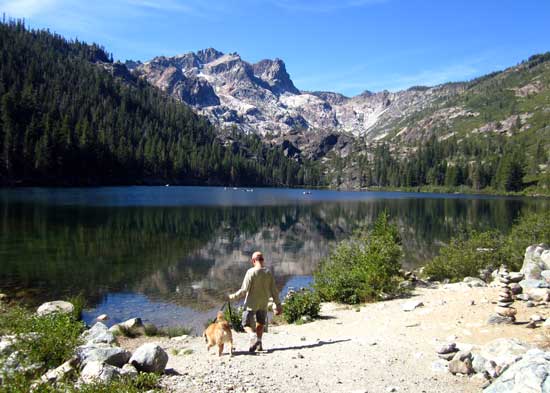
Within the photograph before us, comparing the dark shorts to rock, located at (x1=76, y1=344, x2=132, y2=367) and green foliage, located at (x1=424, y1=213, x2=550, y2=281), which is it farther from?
green foliage, located at (x1=424, y1=213, x2=550, y2=281)

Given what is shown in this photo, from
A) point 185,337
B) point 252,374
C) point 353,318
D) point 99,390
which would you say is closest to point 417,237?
point 353,318

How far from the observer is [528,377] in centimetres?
Answer: 773

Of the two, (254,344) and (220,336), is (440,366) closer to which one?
(254,344)

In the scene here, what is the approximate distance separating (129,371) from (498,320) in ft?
37.9

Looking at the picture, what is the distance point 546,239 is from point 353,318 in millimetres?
17608

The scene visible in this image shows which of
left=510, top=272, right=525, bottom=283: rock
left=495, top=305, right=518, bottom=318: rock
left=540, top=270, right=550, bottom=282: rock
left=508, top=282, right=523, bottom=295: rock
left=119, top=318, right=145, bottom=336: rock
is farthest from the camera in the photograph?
left=510, top=272, right=525, bottom=283: rock

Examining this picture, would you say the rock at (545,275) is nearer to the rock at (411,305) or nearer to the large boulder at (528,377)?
the rock at (411,305)

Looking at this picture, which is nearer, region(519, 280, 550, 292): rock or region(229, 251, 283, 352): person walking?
region(229, 251, 283, 352): person walking

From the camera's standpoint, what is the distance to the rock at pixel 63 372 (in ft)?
28.7

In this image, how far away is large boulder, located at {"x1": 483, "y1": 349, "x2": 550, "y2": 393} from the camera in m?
7.48

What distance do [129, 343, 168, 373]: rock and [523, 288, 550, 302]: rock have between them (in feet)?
44.0

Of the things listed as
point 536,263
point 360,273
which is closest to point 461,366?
point 360,273

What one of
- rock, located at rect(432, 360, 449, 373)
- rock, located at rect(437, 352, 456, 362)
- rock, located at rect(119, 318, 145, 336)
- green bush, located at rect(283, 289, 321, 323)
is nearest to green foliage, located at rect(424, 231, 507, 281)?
green bush, located at rect(283, 289, 321, 323)

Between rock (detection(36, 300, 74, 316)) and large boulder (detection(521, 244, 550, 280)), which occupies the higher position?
large boulder (detection(521, 244, 550, 280))
